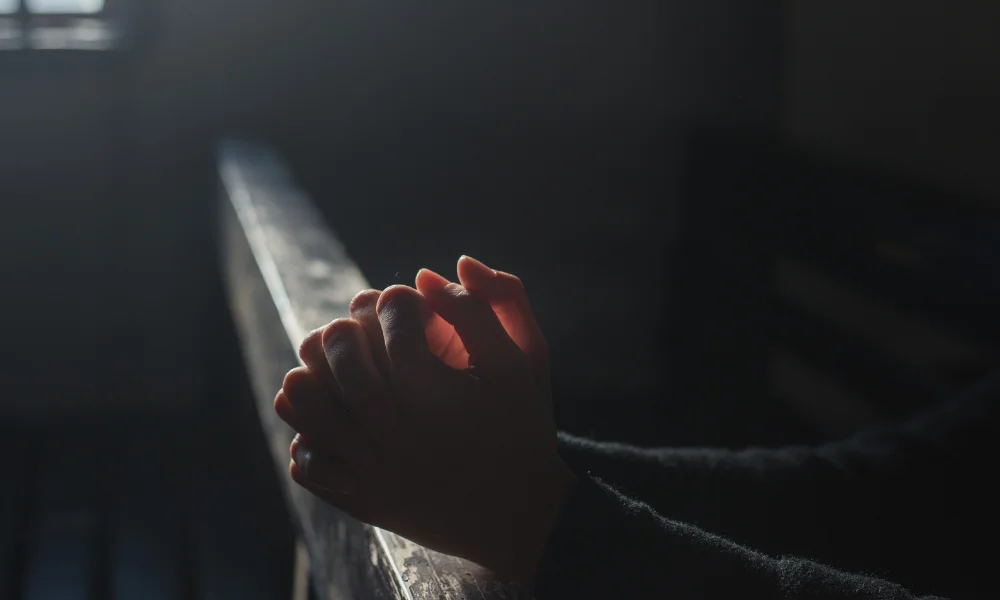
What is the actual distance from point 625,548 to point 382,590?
151 mm

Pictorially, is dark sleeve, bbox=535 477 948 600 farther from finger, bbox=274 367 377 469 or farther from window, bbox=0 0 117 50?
window, bbox=0 0 117 50

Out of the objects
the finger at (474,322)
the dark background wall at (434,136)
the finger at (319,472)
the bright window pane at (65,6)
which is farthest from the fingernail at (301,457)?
the bright window pane at (65,6)

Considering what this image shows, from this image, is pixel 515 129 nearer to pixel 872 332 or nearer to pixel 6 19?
pixel 872 332

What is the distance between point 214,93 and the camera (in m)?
1.96

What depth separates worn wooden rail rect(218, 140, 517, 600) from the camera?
488mm

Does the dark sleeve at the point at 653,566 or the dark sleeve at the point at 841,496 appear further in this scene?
the dark sleeve at the point at 841,496

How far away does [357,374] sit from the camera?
19.0 inches

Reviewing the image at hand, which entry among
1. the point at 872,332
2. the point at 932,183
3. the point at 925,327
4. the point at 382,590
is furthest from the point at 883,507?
the point at 872,332

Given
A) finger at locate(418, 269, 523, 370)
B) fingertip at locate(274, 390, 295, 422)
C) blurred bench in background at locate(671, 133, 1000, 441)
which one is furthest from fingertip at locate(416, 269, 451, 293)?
blurred bench in background at locate(671, 133, 1000, 441)

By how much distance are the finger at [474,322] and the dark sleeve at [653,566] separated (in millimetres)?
82

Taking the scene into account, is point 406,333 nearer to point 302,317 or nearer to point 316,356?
point 316,356

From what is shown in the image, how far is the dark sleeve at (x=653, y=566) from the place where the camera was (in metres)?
0.45

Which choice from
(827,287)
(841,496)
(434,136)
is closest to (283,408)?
(841,496)

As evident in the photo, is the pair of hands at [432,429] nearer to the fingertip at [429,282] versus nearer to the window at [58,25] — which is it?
the fingertip at [429,282]
